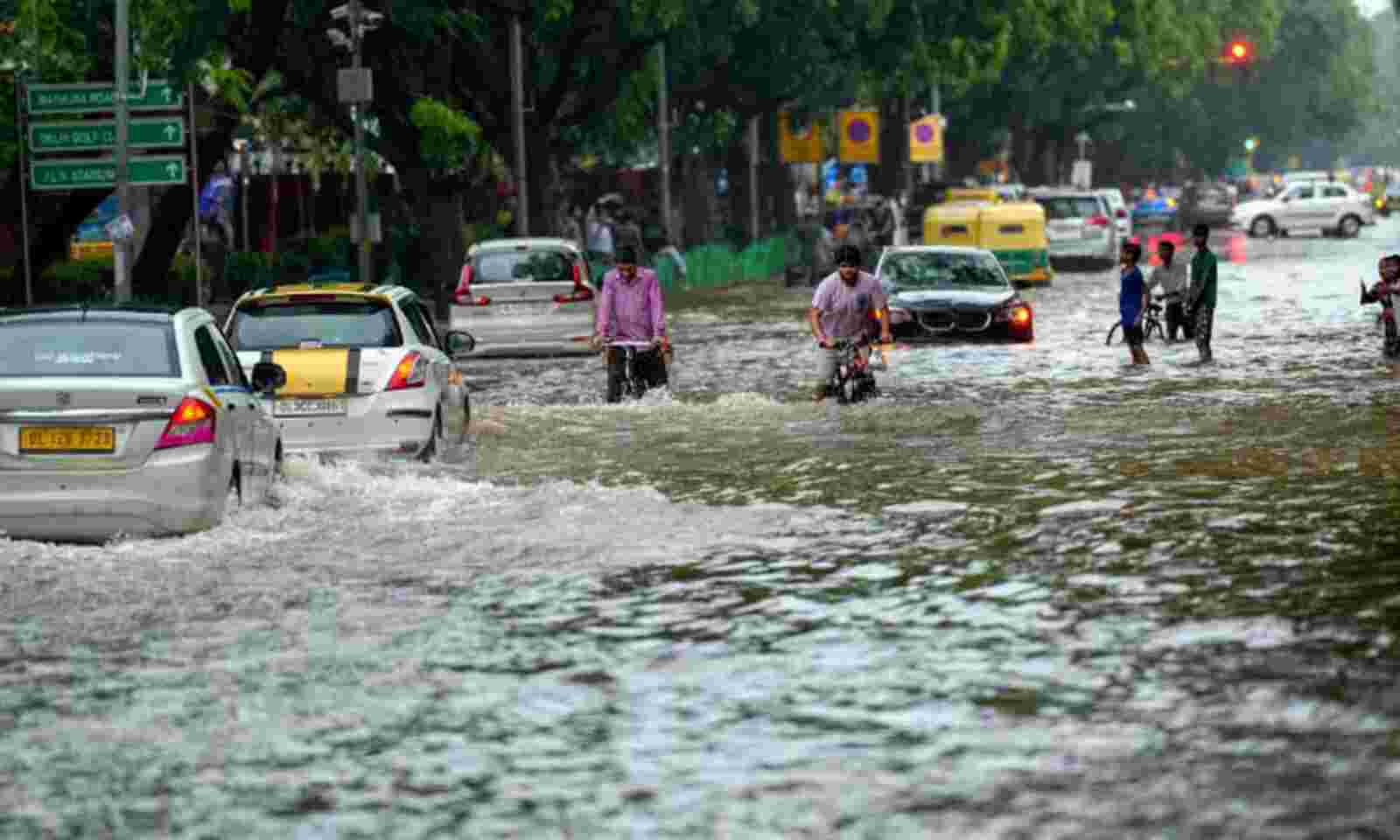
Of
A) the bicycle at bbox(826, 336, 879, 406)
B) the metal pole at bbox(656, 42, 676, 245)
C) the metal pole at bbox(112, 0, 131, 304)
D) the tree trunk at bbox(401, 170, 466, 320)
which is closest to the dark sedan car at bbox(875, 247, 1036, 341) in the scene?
the bicycle at bbox(826, 336, 879, 406)

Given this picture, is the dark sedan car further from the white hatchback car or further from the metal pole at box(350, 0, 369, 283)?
the white hatchback car

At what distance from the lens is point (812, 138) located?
71125mm

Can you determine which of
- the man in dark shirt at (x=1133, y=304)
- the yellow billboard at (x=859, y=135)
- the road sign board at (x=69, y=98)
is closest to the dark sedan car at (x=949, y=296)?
the man in dark shirt at (x=1133, y=304)

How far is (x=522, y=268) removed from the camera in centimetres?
3416

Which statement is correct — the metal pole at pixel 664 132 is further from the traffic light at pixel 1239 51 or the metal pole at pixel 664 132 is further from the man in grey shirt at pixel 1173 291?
the man in grey shirt at pixel 1173 291

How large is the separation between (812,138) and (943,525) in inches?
2187

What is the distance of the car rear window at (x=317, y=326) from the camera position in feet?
64.2

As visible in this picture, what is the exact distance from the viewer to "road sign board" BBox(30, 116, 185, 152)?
102 ft

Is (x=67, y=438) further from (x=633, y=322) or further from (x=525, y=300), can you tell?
(x=525, y=300)

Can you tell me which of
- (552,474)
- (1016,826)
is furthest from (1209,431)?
(1016,826)

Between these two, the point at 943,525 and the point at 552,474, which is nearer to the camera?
the point at 943,525

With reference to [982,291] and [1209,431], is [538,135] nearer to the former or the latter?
[982,291]

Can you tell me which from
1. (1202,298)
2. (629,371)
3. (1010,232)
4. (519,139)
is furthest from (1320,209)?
(629,371)

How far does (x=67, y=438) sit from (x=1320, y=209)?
235 ft
